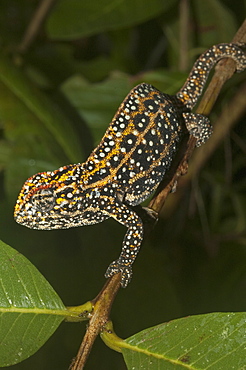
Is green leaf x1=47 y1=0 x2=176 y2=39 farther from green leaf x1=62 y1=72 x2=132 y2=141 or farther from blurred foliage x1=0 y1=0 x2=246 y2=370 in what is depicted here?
green leaf x1=62 y1=72 x2=132 y2=141

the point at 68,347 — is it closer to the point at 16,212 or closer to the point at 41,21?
the point at 16,212

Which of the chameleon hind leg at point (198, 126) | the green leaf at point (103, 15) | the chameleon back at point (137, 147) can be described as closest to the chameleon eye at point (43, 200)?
the chameleon back at point (137, 147)

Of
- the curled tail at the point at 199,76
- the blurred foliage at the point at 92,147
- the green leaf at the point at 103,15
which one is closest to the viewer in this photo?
the curled tail at the point at 199,76

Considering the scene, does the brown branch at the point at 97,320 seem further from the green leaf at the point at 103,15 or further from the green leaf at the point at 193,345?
the green leaf at the point at 103,15

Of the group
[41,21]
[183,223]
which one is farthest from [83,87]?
[183,223]

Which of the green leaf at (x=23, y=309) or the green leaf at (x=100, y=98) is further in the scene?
the green leaf at (x=100, y=98)

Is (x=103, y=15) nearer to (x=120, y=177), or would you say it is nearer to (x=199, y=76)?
(x=199, y=76)

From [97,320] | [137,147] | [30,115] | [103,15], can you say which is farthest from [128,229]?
[103,15]
